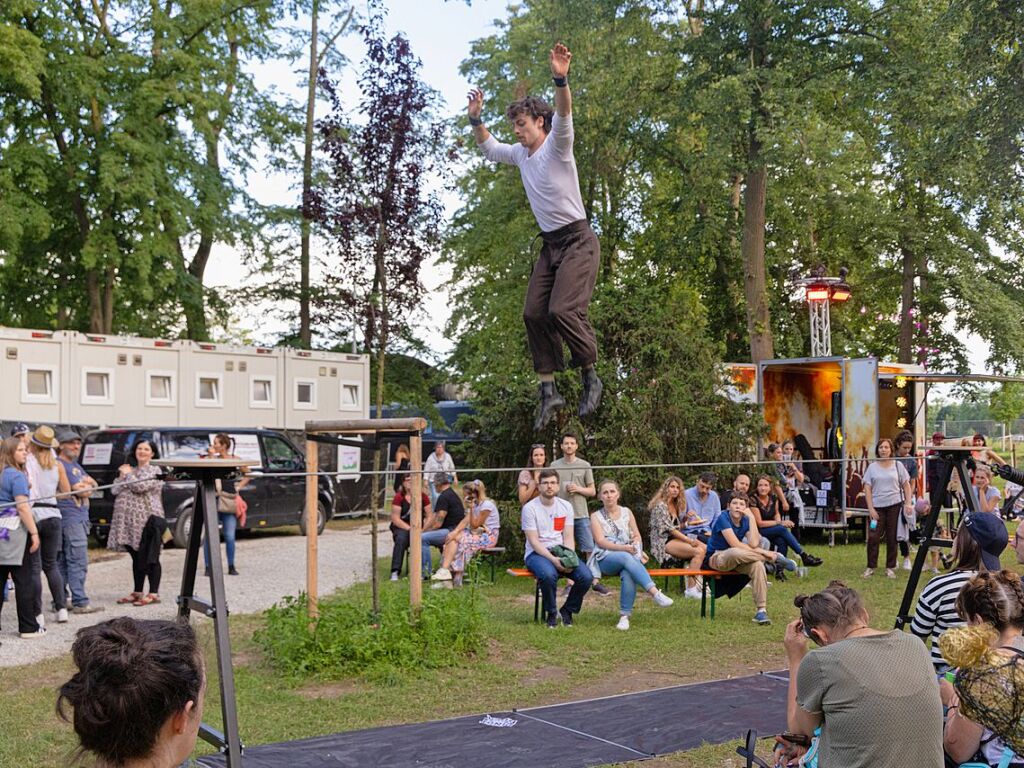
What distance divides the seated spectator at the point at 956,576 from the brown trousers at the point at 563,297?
1992mm

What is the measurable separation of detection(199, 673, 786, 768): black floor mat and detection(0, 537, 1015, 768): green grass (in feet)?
0.92

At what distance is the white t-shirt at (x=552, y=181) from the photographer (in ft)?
17.2

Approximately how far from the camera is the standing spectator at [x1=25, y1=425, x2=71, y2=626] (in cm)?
846

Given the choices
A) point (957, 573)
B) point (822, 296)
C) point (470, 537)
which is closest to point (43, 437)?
point (470, 537)

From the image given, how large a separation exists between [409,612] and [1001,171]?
1238 centimetres

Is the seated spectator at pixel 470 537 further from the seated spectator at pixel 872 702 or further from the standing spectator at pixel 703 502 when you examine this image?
the seated spectator at pixel 872 702

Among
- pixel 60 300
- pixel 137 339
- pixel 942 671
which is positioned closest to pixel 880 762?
pixel 942 671

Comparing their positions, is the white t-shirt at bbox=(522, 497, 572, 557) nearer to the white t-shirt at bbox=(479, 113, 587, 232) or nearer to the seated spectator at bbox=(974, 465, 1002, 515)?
the white t-shirt at bbox=(479, 113, 587, 232)

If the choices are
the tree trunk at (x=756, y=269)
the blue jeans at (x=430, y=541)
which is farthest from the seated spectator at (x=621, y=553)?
the tree trunk at (x=756, y=269)

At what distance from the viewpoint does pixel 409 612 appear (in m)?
7.99

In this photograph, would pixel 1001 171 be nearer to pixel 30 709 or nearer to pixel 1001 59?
pixel 1001 59

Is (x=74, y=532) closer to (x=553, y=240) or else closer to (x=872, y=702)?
(x=553, y=240)

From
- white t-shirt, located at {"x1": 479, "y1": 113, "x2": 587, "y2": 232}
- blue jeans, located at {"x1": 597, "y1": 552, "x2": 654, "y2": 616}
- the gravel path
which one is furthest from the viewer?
blue jeans, located at {"x1": 597, "y1": 552, "x2": 654, "y2": 616}

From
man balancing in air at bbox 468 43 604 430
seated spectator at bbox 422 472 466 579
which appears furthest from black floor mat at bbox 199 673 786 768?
seated spectator at bbox 422 472 466 579
